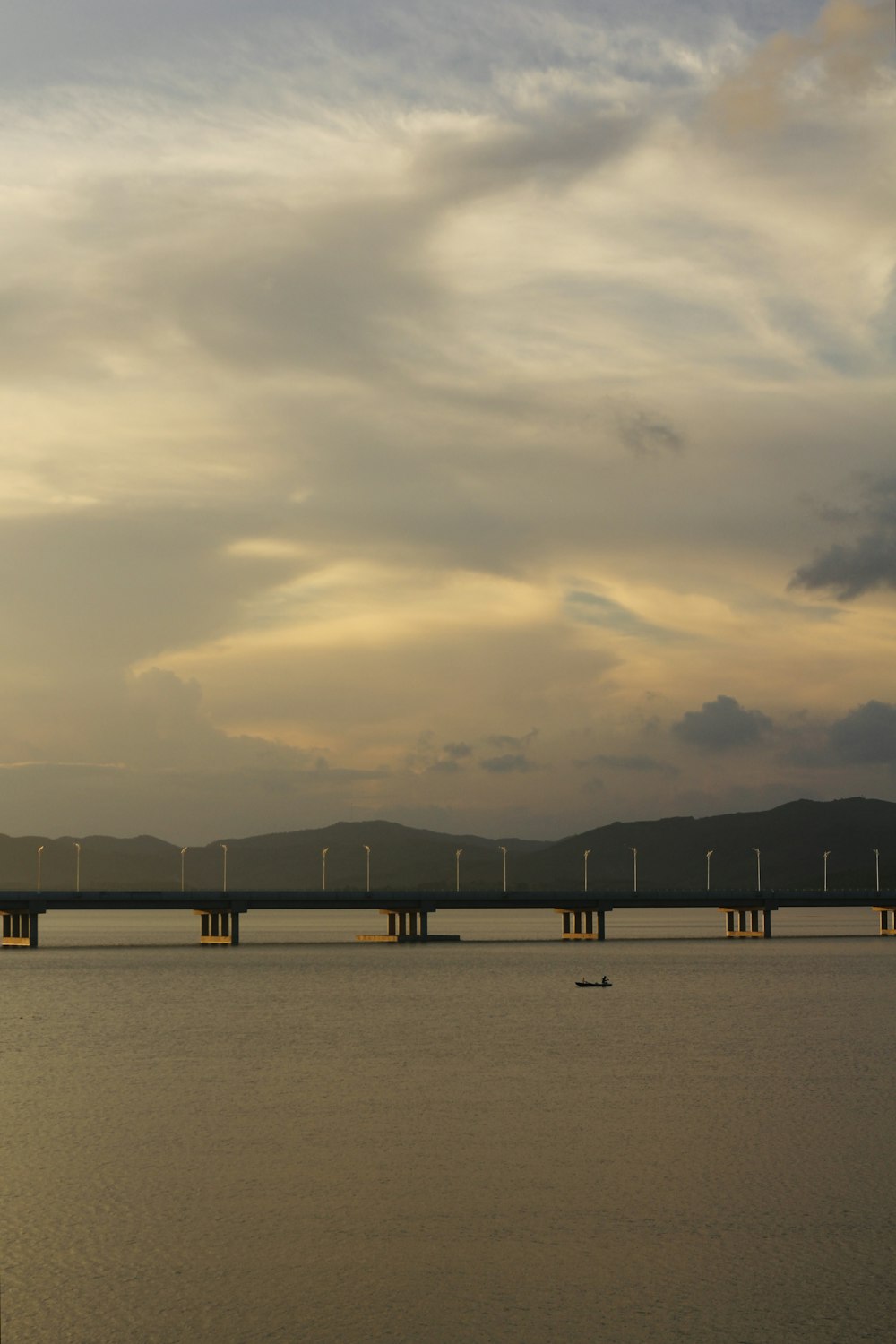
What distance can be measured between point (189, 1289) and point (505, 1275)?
696 centimetres

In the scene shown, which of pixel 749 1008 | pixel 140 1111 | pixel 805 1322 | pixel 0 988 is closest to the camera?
pixel 805 1322

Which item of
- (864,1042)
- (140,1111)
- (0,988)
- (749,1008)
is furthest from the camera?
(0,988)

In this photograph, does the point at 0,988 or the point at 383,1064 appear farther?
the point at 0,988

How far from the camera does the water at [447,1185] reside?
33.1m

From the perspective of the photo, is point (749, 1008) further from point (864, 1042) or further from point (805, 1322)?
point (805, 1322)

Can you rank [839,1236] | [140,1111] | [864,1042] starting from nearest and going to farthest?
[839,1236], [140,1111], [864,1042]

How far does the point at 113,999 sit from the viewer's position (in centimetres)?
13212

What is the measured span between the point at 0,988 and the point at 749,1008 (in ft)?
230

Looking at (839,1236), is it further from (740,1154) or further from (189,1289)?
(189,1289)

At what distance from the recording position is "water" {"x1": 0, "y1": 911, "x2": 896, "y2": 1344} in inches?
1304

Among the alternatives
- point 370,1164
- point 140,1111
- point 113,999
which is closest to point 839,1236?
point 370,1164

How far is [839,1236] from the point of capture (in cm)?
4050

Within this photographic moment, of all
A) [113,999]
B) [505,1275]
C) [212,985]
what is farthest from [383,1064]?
[212,985]

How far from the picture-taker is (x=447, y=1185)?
46562 mm
